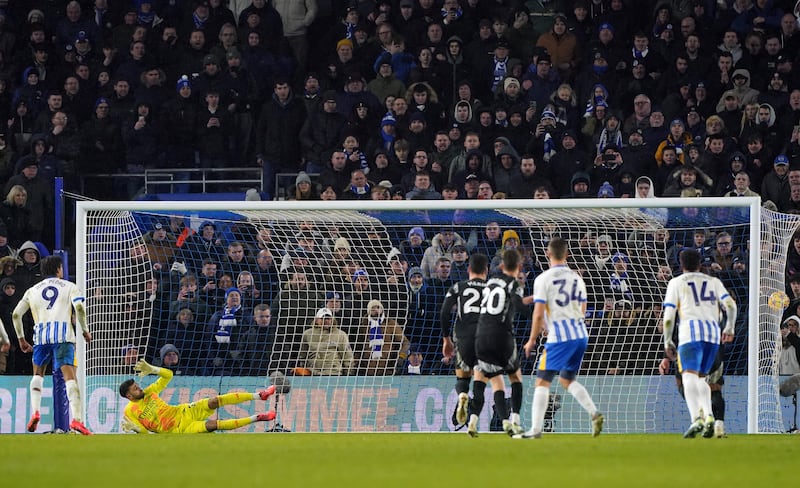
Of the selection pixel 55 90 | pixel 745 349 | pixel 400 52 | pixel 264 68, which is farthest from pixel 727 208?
pixel 55 90

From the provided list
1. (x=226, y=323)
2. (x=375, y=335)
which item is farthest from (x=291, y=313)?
(x=375, y=335)

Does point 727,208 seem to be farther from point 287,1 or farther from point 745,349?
point 287,1

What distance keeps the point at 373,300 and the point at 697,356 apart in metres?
4.82

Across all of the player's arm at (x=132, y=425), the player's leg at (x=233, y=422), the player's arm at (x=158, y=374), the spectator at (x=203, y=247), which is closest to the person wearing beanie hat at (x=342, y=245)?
the spectator at (x=203, y=247)

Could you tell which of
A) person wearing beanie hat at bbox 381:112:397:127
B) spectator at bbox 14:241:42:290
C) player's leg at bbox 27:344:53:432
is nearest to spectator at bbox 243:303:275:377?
player's leg at bbox 27:344:53:432

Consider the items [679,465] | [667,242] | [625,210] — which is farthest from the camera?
[667,242]

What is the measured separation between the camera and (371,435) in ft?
47.0

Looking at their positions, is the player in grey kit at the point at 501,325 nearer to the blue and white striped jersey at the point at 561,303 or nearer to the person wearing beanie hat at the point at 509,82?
the blue and white striped jersey at the point at 561,303

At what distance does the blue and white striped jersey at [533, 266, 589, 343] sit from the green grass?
3.16ft

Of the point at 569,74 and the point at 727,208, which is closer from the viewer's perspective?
the point at 727,208

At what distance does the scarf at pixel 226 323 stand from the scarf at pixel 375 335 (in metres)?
1.59

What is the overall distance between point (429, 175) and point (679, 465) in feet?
29.9

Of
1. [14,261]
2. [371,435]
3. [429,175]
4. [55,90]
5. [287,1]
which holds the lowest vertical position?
[371,435]

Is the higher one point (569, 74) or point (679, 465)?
point (569, 74)
